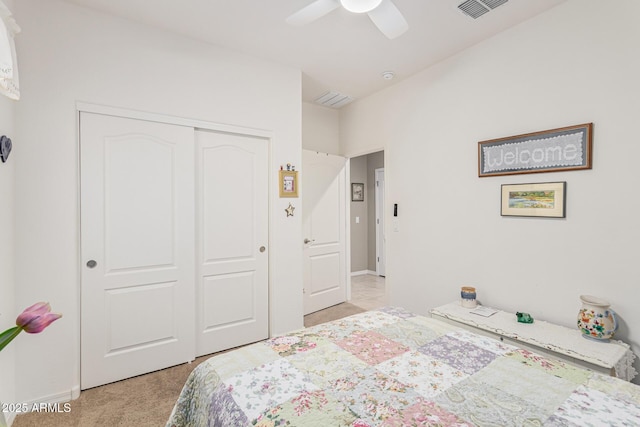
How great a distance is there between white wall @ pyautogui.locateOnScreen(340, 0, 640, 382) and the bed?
102cm

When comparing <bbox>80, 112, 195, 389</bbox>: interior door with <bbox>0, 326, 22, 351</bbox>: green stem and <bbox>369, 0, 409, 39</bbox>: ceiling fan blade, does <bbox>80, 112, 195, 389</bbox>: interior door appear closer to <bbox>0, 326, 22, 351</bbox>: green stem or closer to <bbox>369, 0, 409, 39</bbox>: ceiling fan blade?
<bbox>0, 326, 22, 351</bbox>: green stem

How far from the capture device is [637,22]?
5.81 feet

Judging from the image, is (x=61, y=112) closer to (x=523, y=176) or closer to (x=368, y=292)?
(x=523, y=176)

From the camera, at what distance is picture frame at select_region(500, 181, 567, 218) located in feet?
6.89

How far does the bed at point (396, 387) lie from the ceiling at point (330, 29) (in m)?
2.19

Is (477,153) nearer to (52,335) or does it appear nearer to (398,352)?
(398,352)

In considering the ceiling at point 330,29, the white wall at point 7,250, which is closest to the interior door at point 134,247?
the white wall at point 7,250

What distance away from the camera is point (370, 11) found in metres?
1.76

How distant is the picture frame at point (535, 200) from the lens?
2100 millimetres

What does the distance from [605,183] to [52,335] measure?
373cm

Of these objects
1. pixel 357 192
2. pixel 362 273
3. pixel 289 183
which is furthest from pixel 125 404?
pixel 357 192

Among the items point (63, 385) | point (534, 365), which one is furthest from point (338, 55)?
point (63, 385)

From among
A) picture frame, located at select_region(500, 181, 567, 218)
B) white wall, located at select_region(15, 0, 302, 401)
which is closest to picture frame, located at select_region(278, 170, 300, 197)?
white wall, located at select_region(15, 0, 302, 401)

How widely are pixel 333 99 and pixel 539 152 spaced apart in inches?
94.3
